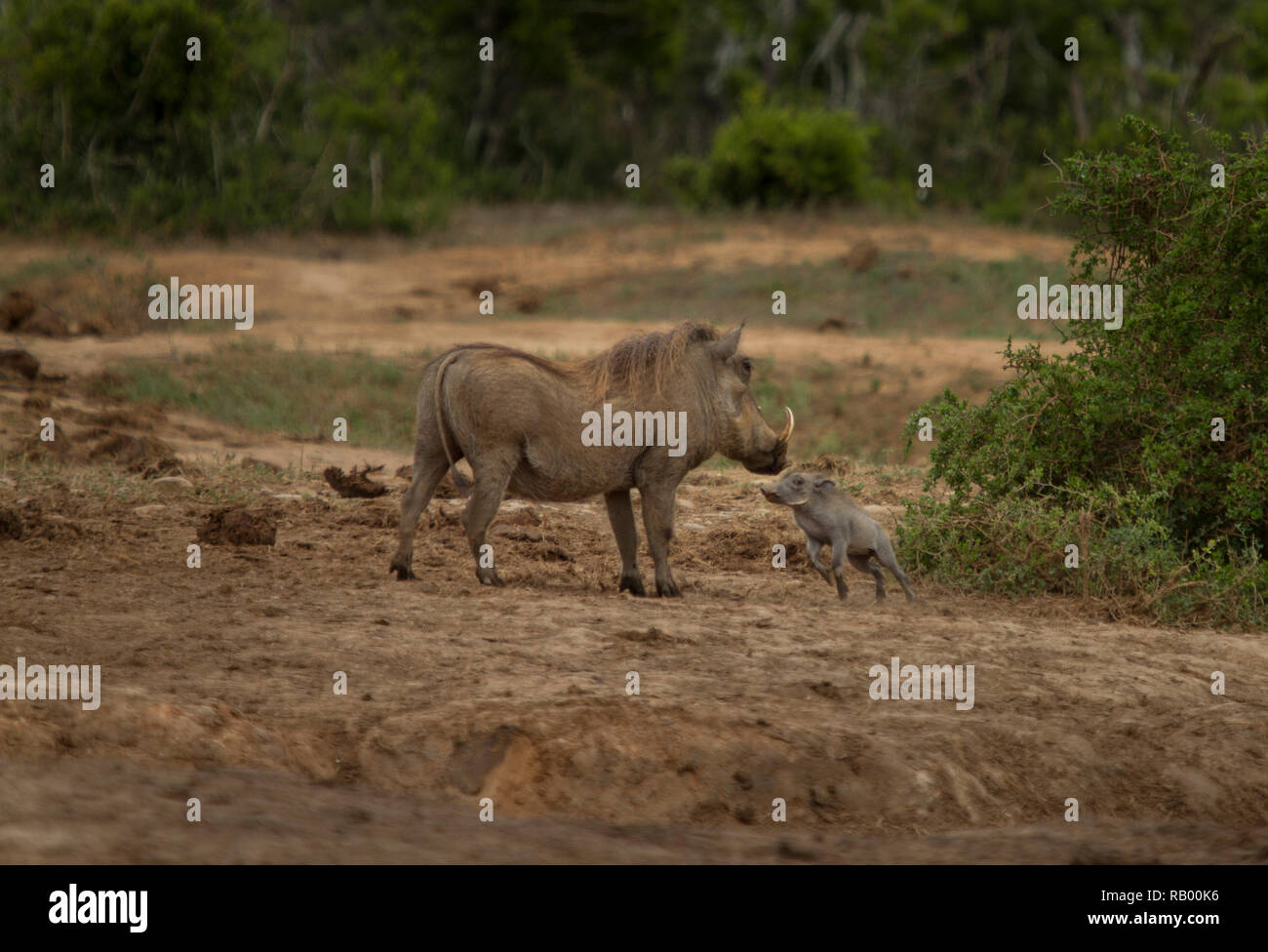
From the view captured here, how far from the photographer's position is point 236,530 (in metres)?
7.63

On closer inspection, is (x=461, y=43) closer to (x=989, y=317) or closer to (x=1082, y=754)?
(x=989, y=317)

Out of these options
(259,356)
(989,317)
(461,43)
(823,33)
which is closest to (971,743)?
(259,356)

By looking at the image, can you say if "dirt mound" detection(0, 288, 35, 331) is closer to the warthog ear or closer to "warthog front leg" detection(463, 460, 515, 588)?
"warthog front leg" detection(463, 460, 515, 588)

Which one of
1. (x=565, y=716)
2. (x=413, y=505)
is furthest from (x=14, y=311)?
(x=565, y=716)

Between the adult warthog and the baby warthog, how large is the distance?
521mm

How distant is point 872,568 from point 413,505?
2218 mm

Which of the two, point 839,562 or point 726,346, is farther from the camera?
point 726,346

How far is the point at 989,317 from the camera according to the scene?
16.8 m

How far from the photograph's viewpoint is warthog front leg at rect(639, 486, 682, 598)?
23.4 feet

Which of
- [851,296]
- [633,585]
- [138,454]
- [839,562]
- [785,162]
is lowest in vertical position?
[633,585]

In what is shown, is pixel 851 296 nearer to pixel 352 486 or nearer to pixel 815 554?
pixel 352 486

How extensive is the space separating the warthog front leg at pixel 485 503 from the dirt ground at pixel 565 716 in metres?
0.17

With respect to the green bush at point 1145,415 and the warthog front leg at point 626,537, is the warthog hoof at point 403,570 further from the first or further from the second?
the green bush at point 1145,415

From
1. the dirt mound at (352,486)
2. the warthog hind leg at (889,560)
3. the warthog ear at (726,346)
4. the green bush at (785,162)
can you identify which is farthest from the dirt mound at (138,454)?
the green bush at (785,162)
